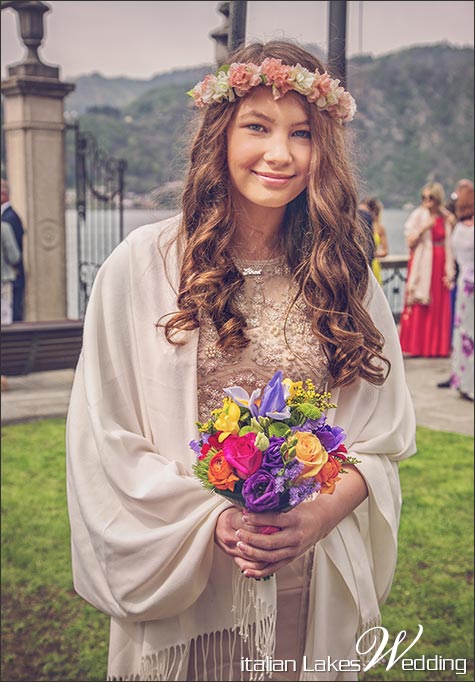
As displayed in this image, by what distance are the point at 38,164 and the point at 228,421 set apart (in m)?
8.28

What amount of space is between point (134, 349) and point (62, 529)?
338 cm

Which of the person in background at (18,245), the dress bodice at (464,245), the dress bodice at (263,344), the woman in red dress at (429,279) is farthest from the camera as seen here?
the woman in red dress at (429,279)

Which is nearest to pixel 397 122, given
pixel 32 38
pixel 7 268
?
pixel 32 38

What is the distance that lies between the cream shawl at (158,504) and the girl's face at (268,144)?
0.25 meters

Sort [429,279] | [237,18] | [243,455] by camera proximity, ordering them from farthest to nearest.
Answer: [429,279]
[237,18]
[243,455]

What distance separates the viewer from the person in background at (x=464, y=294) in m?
8.74

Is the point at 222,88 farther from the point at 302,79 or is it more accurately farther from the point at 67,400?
the point at 67,400

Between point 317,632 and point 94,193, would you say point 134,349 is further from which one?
point 94,193

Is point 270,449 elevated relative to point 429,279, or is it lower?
elevated

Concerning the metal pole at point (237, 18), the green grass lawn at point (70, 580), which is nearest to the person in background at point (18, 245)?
the green grass lawn at point (70, 580)

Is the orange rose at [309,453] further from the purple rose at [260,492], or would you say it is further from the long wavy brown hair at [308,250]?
the long wavy brown hair at [308,250]

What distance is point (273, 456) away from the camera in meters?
1.76

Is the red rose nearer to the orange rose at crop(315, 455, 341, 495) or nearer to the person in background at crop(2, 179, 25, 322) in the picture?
the orange rose at crop(315, 455, 341, 495)

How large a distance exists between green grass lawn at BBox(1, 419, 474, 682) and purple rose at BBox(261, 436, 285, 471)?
7.78ft
